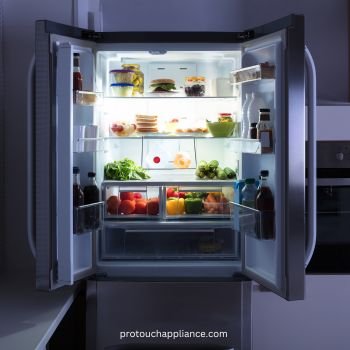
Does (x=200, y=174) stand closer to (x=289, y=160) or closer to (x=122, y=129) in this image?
(x=122, y=129)

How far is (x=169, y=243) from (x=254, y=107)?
0.77m

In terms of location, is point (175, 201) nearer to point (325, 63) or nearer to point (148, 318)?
point (148, 318)

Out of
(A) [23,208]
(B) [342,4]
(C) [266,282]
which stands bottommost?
(C) [266,282]

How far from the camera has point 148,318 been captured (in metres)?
2.62

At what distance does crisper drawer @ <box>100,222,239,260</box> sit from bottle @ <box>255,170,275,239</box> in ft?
1.12

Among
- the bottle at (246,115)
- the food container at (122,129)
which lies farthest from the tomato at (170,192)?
the bottle at (246,115)

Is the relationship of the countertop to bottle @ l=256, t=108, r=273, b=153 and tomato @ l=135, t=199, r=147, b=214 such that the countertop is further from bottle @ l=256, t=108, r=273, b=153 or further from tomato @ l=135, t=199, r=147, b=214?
bottle @ l=256, t=108, r=273, b=153

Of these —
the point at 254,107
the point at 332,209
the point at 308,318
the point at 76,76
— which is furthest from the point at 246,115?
the point at 308,318

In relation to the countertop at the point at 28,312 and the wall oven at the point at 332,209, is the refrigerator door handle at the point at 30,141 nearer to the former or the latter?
the countertop at the point at 28,312

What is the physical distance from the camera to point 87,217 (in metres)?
2.46

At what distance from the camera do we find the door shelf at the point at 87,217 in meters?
2.38

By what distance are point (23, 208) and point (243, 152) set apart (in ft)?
3.78

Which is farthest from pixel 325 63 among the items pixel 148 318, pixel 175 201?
pixel 148 318

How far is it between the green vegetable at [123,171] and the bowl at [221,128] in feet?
1.27
